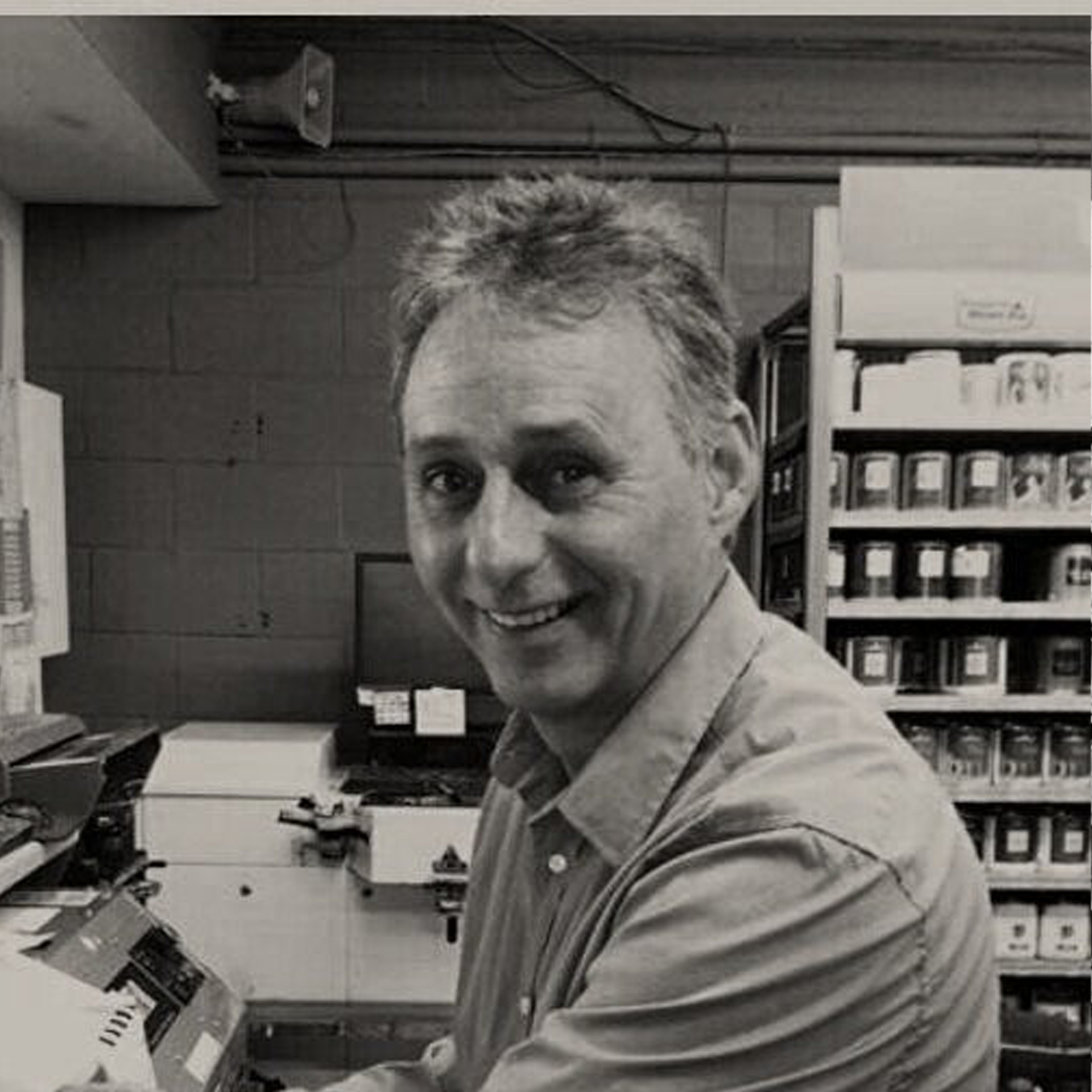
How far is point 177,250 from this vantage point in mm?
3600

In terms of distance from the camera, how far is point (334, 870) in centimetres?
280

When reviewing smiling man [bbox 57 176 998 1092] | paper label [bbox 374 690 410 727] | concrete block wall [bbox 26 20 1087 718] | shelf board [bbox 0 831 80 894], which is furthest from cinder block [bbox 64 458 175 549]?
smiling man [bbox 57 176 998 1092]

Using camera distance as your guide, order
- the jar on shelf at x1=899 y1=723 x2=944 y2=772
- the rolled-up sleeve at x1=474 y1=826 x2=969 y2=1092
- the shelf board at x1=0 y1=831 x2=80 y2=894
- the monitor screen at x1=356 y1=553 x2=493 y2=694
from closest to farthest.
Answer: the rolled-up sleeve at x1=474 y1=826 x2=969 y2=1092 < the shelf board at x1=0 y1=831 x2=80 y2=894 < the jar on shelf at x1=899 y1=723 x2=944 y2=772 < the monitor screen at x1=356 y1=553 x2=493 y2=694

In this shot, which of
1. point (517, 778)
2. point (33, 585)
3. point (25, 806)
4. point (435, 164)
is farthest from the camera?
point (435, 164)

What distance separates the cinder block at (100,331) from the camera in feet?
11.8

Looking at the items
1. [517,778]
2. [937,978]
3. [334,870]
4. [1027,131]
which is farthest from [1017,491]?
[937,978]

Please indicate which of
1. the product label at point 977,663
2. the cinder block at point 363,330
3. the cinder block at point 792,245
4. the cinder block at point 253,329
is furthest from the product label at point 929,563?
the cinder block at point 253,329

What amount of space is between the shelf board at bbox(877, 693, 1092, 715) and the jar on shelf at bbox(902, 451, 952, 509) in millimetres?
449

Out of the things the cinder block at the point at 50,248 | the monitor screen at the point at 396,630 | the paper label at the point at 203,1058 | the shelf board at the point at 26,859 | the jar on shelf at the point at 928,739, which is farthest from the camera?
the cinder block at the point at 50,248

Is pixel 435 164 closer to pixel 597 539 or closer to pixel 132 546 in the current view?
pixel 132 546

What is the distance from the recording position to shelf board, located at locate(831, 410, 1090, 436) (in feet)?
9.30

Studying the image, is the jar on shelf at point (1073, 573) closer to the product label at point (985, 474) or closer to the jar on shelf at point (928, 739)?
the product label at point (985, 474)

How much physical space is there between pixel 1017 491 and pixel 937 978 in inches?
90.0

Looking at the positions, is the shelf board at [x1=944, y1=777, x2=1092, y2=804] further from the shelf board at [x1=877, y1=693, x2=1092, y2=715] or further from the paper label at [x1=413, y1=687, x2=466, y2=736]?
the paper label at [x1=413, y1=687, x2=466, y2=736]
